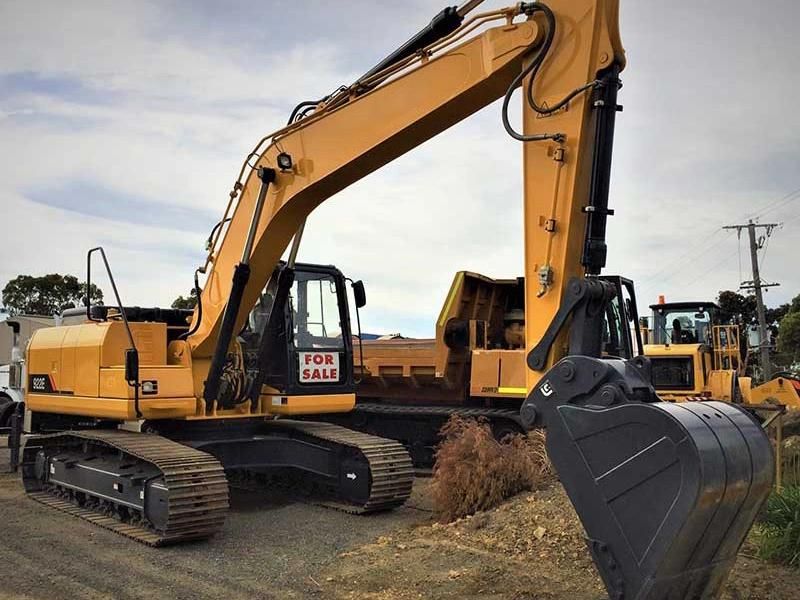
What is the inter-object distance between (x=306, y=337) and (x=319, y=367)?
14.1 inches

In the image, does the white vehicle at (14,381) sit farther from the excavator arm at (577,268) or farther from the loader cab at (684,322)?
the loader cab at (684,322)

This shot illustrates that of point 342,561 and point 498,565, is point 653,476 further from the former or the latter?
point 342,561

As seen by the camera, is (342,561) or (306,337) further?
(306,337)

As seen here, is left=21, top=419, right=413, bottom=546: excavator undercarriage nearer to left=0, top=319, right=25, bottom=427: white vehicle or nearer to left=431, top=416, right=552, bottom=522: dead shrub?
left=431, top=416, right=552, bottom=522: dead shrub

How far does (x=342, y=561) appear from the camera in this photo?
6.52 m

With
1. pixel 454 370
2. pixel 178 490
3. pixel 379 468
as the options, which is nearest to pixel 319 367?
pixel 379 468

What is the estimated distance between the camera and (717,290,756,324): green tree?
157ft

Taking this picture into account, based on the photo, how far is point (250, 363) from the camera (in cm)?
885

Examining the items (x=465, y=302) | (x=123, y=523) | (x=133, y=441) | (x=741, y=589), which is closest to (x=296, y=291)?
(x=133, y=441)

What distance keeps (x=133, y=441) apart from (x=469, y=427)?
11.1 feet

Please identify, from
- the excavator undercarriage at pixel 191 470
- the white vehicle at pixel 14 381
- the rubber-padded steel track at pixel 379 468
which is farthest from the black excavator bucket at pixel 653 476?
the white vehicle at pixel 14 381

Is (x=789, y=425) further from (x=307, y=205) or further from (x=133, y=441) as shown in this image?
(x=133, y=441)

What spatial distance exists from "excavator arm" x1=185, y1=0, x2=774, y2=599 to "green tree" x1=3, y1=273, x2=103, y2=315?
3621 cm

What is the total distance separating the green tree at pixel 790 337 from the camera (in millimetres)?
45469
